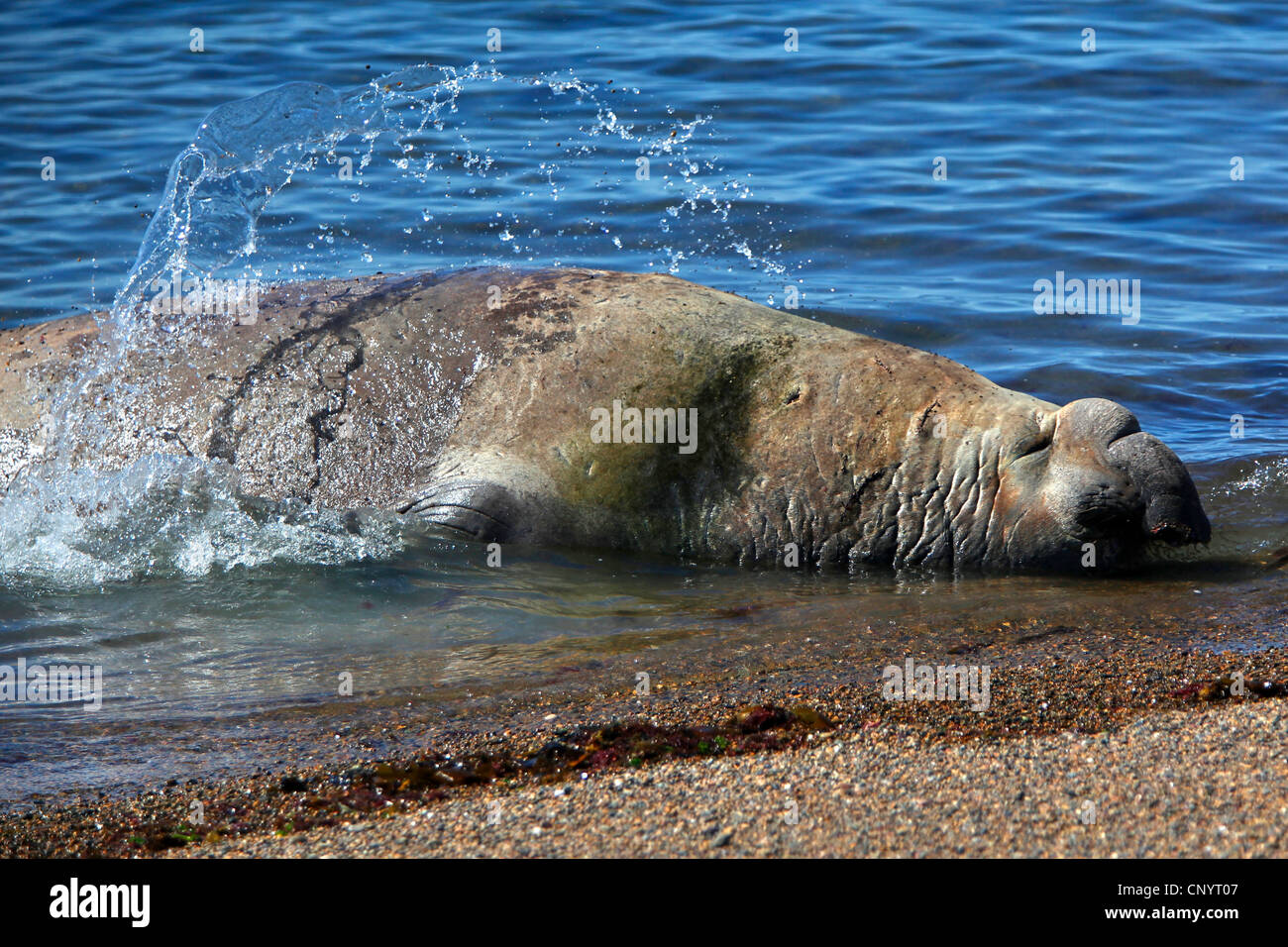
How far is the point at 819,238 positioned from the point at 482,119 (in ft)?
14.7

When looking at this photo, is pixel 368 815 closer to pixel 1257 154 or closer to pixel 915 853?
pixel 915 853

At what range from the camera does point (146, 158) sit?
1334 cm

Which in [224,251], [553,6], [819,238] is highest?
[553,6]

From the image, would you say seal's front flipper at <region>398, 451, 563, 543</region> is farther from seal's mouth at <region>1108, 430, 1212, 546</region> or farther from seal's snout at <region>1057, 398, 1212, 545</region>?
seal's mouth at <region>1108, 430, 1212, 546</region>

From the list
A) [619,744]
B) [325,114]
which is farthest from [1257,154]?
[619,744]

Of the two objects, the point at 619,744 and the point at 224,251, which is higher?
the point at 224,251

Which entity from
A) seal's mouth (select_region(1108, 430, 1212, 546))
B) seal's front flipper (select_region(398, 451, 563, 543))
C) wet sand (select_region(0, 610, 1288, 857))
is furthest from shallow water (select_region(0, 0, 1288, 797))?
wet sand (select_region(0, 610, 1288, 857))

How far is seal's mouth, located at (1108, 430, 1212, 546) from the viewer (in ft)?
20.1

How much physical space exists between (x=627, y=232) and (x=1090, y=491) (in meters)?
6.57

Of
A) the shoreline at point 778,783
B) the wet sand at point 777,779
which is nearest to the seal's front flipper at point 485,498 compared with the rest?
the wet sand at point 777,779

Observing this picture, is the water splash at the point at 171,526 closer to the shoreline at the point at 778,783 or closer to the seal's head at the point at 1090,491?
the shoreline at the point at 778,783

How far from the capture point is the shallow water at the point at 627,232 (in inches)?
228

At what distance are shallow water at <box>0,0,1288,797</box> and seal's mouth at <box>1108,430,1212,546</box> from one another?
0.30 metres

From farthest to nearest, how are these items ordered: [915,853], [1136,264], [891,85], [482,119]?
1. [891,85]
2. [482,119]
3. [1136,264]
4. [915,853]
